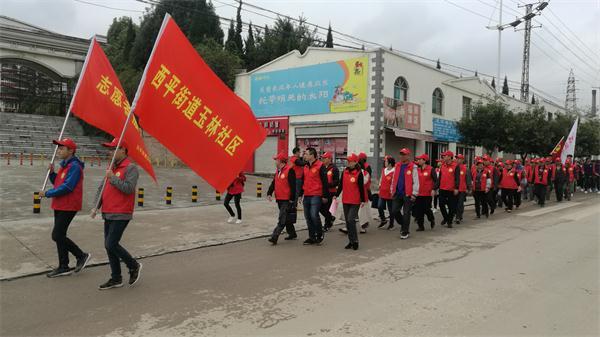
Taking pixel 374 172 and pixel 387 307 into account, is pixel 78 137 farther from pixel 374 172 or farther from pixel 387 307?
pixel 387 307

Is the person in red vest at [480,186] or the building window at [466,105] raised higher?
the building window at [466,105]

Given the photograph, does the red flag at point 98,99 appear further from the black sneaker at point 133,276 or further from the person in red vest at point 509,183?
the person in red vest at point 509,183

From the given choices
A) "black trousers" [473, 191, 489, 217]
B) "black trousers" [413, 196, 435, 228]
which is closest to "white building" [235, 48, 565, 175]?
"black trousers" [473, 191, 489, 217]

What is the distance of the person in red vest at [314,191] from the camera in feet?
26.0

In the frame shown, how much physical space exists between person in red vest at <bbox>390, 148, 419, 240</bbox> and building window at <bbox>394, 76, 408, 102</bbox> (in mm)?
14764

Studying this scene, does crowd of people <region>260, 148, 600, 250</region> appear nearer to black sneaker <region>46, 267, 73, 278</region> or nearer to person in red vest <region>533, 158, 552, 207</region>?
person in red vest <region>533, 158, 552, 207</region>

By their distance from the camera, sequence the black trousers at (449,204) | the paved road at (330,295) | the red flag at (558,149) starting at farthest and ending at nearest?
the red flag at (558,149)
the black trousers at (449,204)
the paved road at (330,295)

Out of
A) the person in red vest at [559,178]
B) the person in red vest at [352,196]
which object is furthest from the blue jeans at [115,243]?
the person in red vest at [559,178]

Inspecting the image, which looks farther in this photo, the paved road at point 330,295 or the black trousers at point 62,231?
the black trousers at point 62,231

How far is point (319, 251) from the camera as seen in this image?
24.7 ft

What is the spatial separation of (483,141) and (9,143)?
1141 inches

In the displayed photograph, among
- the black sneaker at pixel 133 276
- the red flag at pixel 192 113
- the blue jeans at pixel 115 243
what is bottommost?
the black sneaker at pixel 133 276

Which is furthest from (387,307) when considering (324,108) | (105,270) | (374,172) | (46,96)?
(46,96)

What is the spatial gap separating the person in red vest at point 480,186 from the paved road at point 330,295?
4414mm
